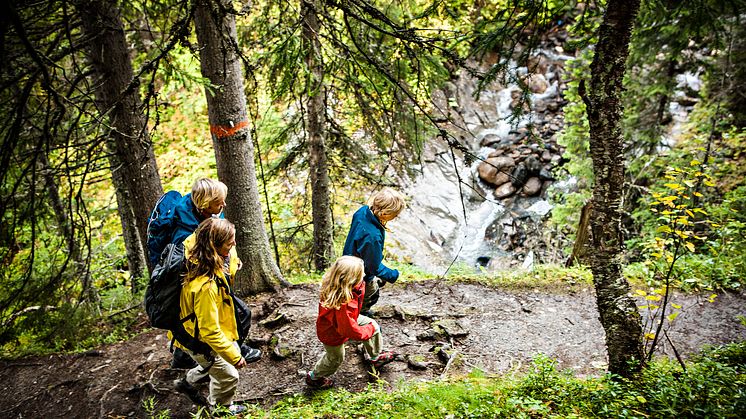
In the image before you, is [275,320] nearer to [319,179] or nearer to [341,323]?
[341,323]

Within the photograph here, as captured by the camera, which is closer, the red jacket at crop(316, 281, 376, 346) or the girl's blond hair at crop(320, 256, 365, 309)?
the girl's blond hair at crop(320, 256, 365, 309)

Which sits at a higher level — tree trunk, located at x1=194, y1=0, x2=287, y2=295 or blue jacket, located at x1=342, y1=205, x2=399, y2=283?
tree trunk, located at x1=194, y1=0, x2=287, y2=295

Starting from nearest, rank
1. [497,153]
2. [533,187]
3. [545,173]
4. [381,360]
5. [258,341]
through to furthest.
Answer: [381,360] < [258,341] < [533,187] < [545,173] < [497,153]

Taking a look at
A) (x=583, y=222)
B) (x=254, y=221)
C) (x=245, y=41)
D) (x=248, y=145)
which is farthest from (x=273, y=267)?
(x=583, y=222)

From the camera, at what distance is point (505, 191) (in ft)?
53.4

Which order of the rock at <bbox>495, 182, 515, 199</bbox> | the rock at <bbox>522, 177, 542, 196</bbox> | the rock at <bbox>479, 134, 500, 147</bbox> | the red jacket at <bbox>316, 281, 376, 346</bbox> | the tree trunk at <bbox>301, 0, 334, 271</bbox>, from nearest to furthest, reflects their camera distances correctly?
the red jacket at <bbox>316, 281, 376, 346</bbox> < the tree trunk at <bbox>301, 0, 334, 271</bbox> < the rock at <bbox>522, 177, 542, 196</bbox> < the rock at <bbox>495, 182, 515, 199</bbox> < the rock at <bbox>479, 134, 500, 147</bbox>

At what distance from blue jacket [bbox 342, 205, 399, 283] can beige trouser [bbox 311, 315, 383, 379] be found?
55 cm

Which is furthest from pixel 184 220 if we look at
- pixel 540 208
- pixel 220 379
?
pixel 540 208

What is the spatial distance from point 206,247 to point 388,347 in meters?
2.76

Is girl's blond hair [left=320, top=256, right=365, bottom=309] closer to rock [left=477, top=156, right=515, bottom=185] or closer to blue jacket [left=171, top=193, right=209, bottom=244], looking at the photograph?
blue jacket [left=171, top=193, right=209, bottom=244]

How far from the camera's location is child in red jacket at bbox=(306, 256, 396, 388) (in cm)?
376

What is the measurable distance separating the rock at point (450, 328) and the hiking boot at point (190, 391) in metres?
2.98

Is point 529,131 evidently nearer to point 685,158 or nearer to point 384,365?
point 384,365

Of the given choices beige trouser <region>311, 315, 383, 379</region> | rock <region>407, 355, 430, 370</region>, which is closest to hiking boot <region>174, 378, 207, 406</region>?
beige trouser <region>311, 315, 383, 379</region>
